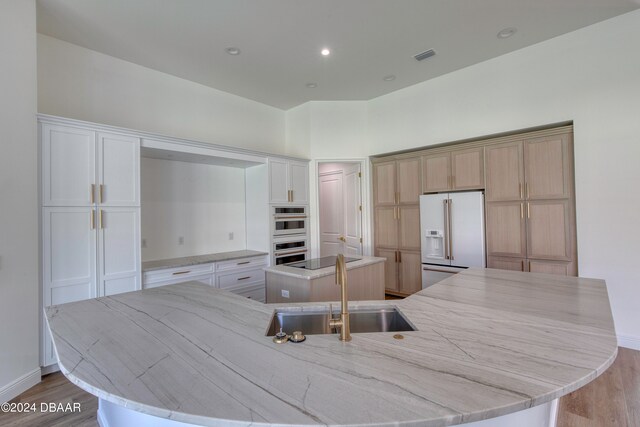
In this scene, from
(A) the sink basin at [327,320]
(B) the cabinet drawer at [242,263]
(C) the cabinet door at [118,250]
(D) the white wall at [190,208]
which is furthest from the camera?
(B) the cabinet drawer at [242,263]

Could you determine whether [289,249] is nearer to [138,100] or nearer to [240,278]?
[240,278]

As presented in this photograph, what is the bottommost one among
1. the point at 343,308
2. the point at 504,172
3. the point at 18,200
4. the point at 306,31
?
the point at 343,308

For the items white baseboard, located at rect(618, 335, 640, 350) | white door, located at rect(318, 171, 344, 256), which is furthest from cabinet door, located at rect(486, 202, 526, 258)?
white door, located at rect(318, 171, 344, 256)

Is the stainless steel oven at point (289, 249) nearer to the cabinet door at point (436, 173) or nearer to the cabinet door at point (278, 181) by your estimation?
the cabinet door at point (278, 181)

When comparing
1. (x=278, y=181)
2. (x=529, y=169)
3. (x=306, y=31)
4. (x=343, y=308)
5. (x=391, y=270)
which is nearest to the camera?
(x=343, y=308)

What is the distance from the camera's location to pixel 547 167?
323cm

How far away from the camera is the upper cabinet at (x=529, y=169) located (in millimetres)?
3154

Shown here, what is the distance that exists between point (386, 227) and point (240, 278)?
2.33 metres

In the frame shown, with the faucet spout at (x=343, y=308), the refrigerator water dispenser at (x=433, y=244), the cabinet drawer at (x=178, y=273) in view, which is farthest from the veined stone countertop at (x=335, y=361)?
the refrigerator water dispenser at (x=433, y=244)

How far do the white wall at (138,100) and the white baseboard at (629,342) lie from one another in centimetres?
490

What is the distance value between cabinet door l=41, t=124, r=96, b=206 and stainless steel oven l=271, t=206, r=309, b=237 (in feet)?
6.98

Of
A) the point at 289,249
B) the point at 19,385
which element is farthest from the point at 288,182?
the point at 19,385

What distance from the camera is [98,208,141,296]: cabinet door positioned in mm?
2756

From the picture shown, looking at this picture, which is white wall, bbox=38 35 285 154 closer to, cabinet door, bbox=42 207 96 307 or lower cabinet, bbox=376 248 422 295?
cabinet door, bbox=42 207 96 307
